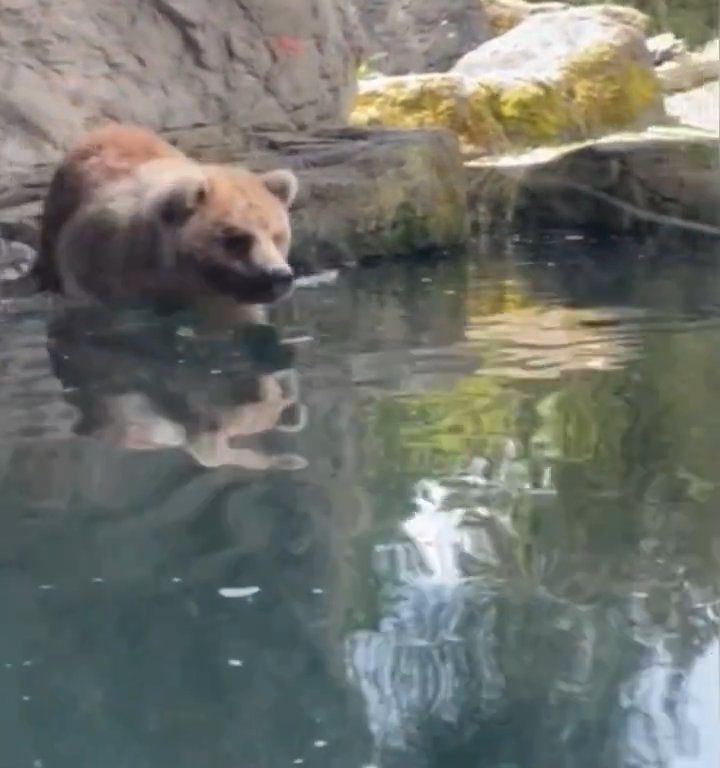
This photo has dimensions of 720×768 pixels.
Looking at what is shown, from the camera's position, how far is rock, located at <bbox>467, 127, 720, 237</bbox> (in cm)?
953

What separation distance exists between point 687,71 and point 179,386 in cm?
1200

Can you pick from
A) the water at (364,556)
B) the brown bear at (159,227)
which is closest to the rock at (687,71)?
the brown bear at (159,227)

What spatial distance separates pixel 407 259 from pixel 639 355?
3.68 metres

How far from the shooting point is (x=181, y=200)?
6.80m

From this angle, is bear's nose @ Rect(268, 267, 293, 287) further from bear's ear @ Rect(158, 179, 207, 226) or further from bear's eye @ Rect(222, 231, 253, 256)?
bear's ear @ Rect(158, 179, 207, 226)

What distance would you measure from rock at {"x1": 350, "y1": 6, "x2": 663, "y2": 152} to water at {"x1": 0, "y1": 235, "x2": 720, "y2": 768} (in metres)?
6.15

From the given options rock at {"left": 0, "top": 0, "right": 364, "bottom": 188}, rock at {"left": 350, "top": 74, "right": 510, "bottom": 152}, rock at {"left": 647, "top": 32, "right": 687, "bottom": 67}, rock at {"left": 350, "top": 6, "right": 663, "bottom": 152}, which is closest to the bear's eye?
rock at {"left": 0, "top": 0, "right": 364, "bottom": 188}

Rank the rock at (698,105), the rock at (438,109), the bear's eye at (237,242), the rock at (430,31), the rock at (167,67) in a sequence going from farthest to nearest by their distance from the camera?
the rock at (430,31) < the rock at (698,105) < the rock at (438,109) < the rock at (167,67) < the bear's eye at (237,242)

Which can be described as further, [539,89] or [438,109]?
[539,89]

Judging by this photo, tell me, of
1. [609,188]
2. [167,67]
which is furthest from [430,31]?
[167,67]

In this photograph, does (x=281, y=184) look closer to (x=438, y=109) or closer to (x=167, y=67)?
(x=167, y=67)

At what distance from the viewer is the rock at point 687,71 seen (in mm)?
15938

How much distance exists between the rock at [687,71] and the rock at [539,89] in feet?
6.28

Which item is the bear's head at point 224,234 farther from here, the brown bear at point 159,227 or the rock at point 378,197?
the rock at point 378,197
